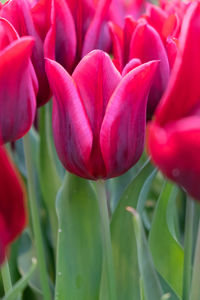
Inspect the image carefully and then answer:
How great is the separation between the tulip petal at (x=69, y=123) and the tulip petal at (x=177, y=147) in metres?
0.17

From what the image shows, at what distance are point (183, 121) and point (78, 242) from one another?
0.35 metres

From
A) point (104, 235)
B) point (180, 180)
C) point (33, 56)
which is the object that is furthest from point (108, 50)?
point (180, 180)

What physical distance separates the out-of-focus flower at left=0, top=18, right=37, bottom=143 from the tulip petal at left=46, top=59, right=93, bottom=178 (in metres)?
0.03

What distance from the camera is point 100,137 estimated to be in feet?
1.73

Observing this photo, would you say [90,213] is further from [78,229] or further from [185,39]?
[185,39]

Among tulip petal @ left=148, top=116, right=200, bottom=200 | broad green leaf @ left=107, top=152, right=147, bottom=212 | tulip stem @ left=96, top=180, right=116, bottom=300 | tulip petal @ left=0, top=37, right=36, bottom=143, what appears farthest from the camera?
broad green leaf @ left=107, top=152, right=147, bottom=212

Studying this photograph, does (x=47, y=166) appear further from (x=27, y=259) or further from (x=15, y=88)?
(x=15, y=88)

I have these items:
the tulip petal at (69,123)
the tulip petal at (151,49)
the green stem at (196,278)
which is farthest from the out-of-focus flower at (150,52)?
the green stem at (196,278)

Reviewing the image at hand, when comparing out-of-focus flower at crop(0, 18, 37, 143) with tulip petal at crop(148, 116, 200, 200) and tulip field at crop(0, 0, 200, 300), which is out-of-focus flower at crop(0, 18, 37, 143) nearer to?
tulip field at crop(0, 0, 200, 300)

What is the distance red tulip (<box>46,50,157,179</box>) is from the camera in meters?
0.51

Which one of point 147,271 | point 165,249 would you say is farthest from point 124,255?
point 147,271

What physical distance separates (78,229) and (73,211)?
2cm

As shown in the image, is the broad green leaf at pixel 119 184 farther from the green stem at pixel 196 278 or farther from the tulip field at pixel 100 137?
the green stem at pixel 196 278

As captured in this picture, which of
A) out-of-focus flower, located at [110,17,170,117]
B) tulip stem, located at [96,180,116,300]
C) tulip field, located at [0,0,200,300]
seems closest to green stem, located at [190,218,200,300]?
tulip field, located at [0,0,200,300]
